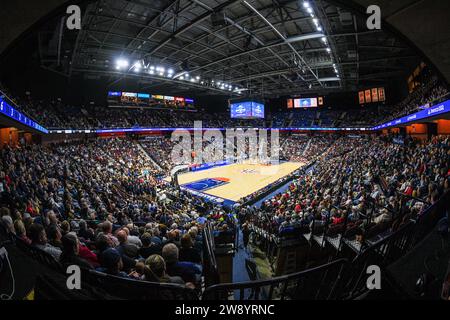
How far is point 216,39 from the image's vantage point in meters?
16.2

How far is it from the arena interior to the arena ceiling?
144 mm

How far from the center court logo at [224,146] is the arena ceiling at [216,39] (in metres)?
12.4

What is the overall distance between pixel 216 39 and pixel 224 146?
87.0 feet

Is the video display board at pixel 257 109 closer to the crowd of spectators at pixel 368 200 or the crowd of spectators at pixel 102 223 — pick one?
the crowd of spectators at pixel 102 223

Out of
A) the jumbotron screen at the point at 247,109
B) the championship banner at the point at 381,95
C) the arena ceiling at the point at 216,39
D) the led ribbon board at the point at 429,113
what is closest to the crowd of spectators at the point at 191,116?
the led ribbon board at the point at 429,113

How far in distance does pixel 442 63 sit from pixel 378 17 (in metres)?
1.04

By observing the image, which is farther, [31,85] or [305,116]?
[305,116]

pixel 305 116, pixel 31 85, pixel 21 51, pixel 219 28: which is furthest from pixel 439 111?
pixel 305 116

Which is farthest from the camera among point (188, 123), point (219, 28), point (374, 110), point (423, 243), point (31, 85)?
point (188, 123)

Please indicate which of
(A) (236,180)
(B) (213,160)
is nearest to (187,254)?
(A) (236,180)

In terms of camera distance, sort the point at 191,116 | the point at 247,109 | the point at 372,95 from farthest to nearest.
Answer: the point at 191,116 → the point at 372,95 → the point at 247,109

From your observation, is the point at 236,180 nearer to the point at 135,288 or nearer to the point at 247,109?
Answer: the point at 247,109
